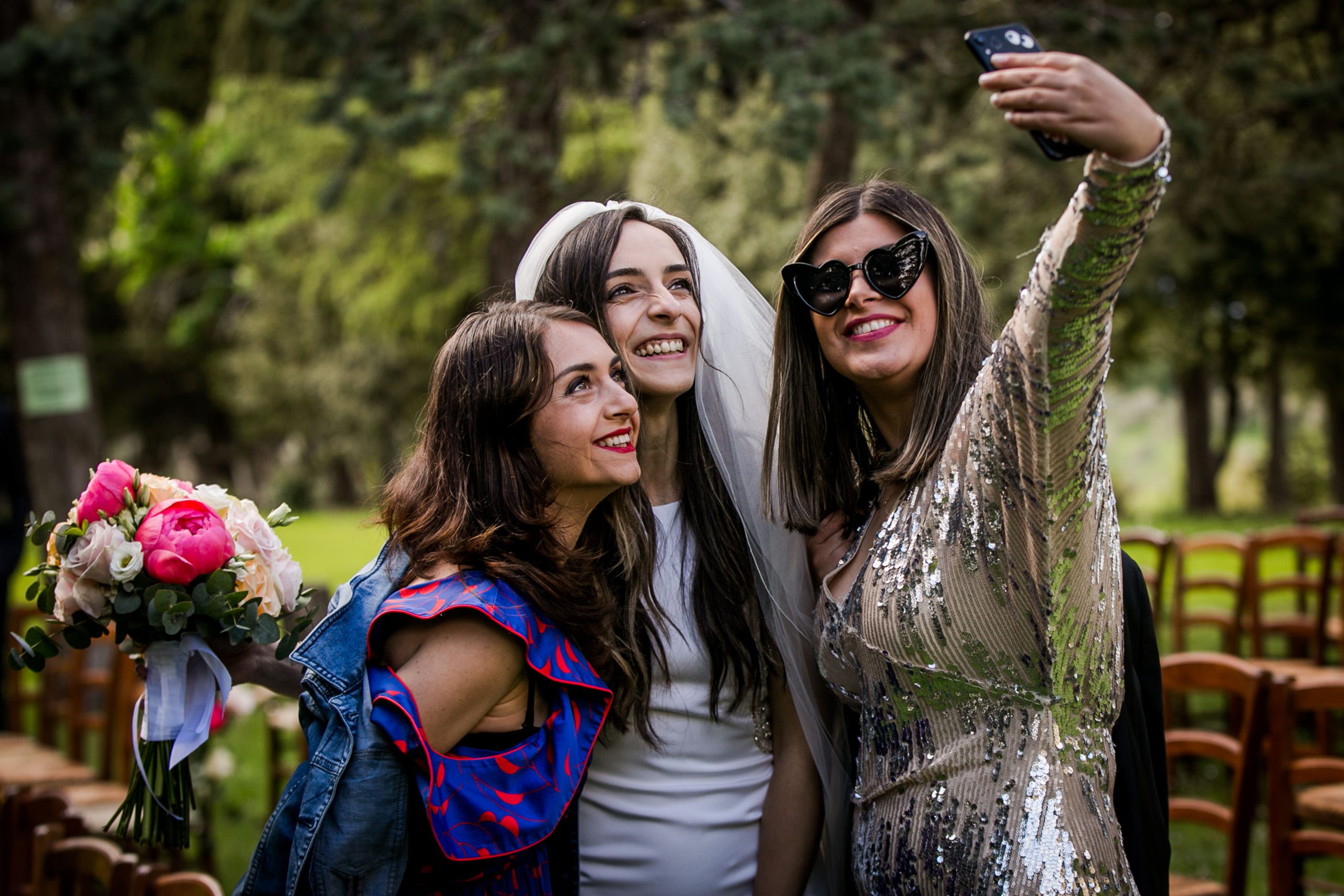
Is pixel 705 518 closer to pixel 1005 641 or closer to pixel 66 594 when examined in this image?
pixel 1005 641

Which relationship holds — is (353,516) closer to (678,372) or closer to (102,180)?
(102,180)

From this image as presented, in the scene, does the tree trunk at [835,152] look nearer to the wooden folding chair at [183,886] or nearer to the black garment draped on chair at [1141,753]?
the black garment draped on chair at [1141,753]

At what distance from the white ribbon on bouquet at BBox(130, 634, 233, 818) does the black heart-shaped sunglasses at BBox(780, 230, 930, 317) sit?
4.93 ft

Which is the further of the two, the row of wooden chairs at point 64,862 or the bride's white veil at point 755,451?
the bride's white veil at point 755,451

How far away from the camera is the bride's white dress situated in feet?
8.31

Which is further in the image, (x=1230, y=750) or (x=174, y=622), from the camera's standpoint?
(x=1230, y=750)

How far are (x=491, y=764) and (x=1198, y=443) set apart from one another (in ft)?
67.2

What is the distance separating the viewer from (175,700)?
91.9 inches

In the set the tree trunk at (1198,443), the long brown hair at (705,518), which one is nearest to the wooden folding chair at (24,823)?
the long brown hair at (705,518)

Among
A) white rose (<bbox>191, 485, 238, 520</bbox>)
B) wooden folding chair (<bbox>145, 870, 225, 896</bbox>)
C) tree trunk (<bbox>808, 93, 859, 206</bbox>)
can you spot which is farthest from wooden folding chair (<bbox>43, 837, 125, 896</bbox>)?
tree trunk (<bbox>808, 93, 859, 206</bbox>)

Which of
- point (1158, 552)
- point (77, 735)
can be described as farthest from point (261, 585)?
point (1158, 552)

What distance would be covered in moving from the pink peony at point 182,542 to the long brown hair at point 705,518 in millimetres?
948

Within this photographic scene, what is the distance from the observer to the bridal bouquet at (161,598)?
2.25 meters

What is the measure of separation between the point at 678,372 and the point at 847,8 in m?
5.68
